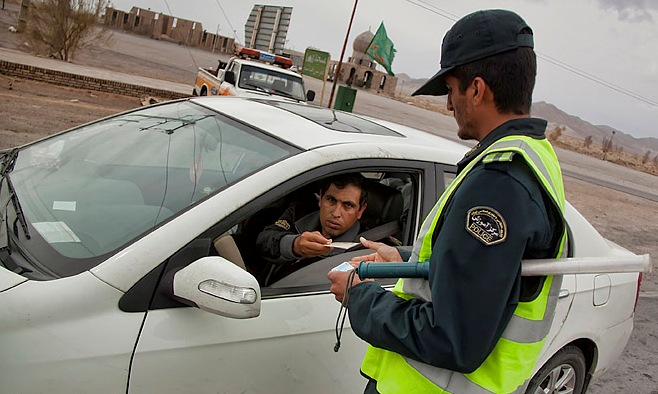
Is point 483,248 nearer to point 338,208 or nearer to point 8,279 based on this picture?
point 8,279

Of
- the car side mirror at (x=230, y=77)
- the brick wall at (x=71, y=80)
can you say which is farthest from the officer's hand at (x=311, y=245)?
the brick wall at (x=71, y=80)

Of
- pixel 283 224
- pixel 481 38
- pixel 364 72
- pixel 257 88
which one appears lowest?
pixel 283 224

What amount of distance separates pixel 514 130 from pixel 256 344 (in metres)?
1.13

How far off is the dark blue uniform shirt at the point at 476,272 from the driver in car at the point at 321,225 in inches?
44.4

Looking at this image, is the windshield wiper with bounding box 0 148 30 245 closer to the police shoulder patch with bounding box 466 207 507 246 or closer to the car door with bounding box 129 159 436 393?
the car door with bounding box 129 159 436 393

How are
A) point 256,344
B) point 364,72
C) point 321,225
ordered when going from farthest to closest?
1. point 364,72
2. point 321,225
3. point 256,344

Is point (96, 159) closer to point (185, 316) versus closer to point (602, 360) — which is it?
point (185, 316)

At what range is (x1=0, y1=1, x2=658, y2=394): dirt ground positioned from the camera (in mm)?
4730

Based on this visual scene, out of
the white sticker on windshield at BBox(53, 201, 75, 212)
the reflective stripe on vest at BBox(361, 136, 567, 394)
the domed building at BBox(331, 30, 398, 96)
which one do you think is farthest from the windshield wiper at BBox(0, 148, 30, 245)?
the domed building at BBox(331, 30, 398, 96)

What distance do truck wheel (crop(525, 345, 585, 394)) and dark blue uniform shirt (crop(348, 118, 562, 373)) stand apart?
5.41 ft

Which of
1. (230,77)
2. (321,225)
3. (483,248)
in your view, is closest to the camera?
(483,248)

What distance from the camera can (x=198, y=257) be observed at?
200cm

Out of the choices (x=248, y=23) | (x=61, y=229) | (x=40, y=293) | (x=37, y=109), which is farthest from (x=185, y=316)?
(x=248, y=23)

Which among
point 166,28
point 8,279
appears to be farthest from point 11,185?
point 166,28
